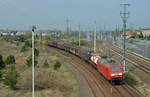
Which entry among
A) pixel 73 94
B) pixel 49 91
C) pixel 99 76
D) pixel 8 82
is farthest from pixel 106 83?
pixel 8 82

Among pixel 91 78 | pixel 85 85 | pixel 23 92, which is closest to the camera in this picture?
pixel 23 92

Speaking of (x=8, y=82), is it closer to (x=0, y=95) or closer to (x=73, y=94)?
(x=0, y=95)

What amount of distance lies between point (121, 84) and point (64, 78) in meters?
9.03

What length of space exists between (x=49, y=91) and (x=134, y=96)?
965 centimetres

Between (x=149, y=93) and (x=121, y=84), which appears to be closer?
(x=149, y=93)

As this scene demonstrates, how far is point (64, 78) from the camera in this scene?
30.0 meters

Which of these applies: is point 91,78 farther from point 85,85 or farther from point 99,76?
point 85,85

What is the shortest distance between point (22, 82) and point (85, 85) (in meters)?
8.76

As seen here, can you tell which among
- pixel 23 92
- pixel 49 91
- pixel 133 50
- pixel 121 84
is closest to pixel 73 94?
pixel 49 91

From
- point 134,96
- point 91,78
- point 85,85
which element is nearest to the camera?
point 134,96

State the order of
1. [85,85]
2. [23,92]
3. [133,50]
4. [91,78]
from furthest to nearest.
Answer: [133,50]
[91,78]
[85,85]
[23,92]

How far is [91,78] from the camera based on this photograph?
97.1ft

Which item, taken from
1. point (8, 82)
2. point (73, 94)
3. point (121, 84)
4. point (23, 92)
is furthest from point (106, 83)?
point (8, 82)

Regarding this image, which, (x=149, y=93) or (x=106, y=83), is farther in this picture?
(x=106, y=83)
